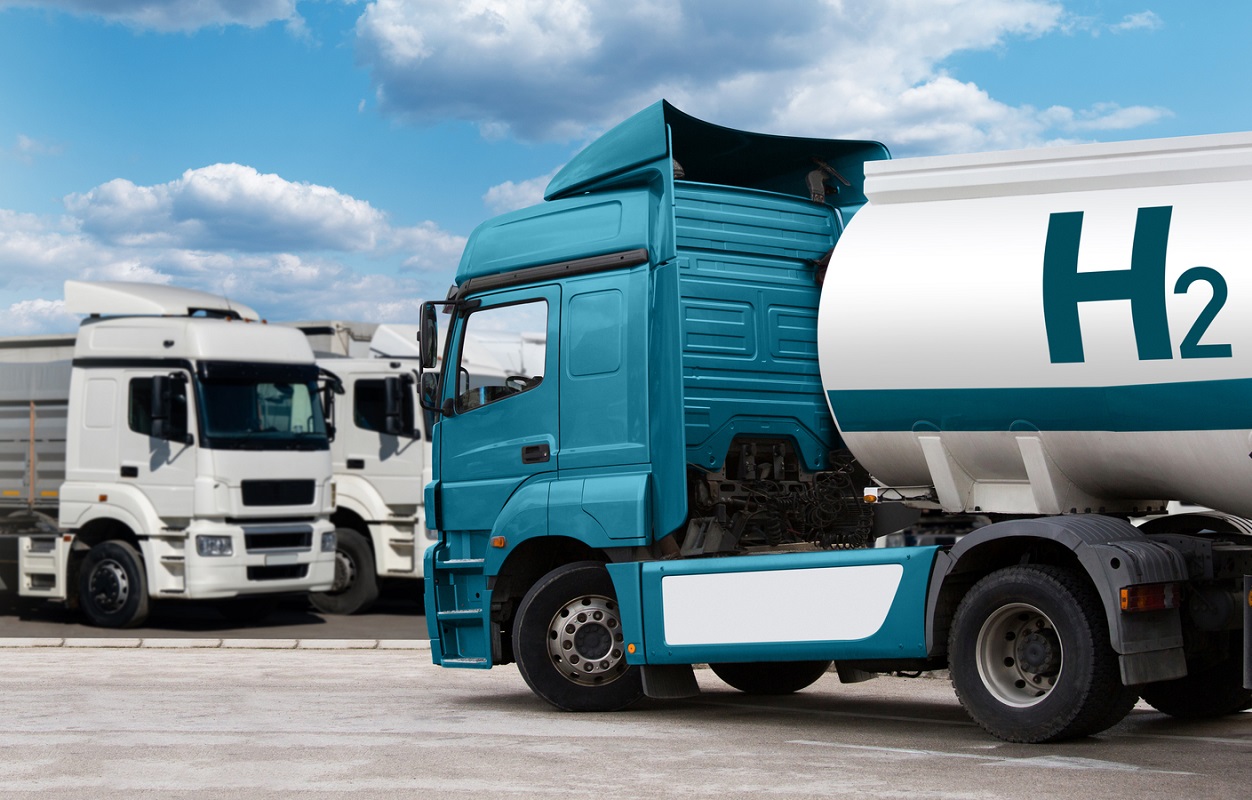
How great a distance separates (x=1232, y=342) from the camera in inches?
304

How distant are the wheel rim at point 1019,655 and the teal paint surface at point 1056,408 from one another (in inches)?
40.0

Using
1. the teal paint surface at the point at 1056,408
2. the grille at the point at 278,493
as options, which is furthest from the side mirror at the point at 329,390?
the teal paint surface at the point at 1056,408

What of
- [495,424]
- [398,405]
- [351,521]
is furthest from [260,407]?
[495,424]

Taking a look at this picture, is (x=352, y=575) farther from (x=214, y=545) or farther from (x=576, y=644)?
(x=576, y=644)

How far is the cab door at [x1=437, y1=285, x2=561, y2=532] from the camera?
33.9 feet

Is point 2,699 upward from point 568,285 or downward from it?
downward

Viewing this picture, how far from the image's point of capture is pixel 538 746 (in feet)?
27.9

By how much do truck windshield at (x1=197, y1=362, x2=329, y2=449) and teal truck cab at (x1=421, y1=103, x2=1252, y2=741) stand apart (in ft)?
21.9

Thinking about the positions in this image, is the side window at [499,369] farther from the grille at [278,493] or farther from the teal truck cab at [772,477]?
the grille at [278,493]

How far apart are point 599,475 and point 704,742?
196 cm

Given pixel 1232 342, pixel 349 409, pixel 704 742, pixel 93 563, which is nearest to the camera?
pixel 1232 342

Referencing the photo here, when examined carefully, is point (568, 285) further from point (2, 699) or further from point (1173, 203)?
point (2, 699)

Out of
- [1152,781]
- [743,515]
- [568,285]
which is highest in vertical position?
[568,285]

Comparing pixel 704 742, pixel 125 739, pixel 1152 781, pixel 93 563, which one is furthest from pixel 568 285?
pixel 93 563
